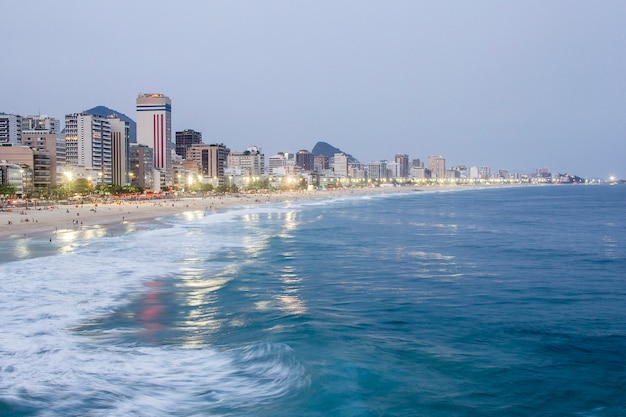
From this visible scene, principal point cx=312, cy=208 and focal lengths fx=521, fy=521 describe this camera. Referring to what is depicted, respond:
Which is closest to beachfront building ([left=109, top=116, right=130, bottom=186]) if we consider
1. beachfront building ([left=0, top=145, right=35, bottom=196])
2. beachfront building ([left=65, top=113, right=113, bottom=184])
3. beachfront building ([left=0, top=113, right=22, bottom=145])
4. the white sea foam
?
beachfront building ([left=65, top=113, right=113, bottom=184])

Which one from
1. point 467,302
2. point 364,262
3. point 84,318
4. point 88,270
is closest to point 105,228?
point 88,270

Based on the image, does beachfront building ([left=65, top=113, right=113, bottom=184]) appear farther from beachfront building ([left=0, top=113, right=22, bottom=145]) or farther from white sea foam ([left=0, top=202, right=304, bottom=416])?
white sea foam ([left=0, top=202, right=304, bottom=416])

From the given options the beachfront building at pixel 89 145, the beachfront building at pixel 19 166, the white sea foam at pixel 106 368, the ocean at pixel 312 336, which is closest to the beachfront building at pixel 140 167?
the beachfront building at pixel 89 145

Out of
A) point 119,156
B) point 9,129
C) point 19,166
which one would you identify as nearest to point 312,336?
point 19,166

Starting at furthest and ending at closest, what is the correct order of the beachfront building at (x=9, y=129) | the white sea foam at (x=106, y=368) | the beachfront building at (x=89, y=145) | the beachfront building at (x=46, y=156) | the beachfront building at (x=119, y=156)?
the beachfront building at (x=9, y=129)
the beachfront building at (x=119, y=156)
the beachfront building at (x=89, y=145)
the beachfront building at (x=46, y=156)
the white sea foam at (x=106, y=368)

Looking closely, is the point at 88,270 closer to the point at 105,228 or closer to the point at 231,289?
the point at 231,289

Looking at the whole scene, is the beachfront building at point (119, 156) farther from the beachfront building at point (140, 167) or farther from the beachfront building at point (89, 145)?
the beachfront building at point (140, 167)
